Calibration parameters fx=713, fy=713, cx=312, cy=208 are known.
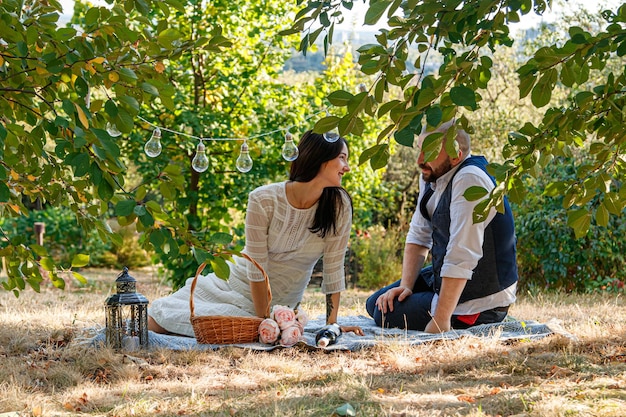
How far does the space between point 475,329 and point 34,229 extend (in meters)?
9.34

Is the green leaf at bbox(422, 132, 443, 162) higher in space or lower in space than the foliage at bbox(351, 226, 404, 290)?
higher

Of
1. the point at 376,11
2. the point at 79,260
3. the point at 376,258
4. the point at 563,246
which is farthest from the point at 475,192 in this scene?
the point at 376,258

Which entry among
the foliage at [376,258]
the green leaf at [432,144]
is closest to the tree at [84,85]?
the green leaf at [432,144]

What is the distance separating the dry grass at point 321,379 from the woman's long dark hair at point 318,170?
86 centimetres

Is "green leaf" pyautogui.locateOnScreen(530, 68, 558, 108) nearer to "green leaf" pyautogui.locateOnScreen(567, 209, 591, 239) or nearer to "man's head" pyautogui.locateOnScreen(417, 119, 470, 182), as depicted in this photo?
"green leaf" pyautogui.locateOnScreen(567, 209, 591, 239)

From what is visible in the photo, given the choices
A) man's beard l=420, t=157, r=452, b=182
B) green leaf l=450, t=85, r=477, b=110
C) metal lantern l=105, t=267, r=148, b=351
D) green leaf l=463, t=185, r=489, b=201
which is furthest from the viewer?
man's beard l=420, t=157, r=452, b=182

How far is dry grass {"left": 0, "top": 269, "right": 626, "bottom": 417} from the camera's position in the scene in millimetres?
2572

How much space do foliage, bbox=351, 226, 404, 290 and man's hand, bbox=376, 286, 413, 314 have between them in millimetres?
5430

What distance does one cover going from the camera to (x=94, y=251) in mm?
12102

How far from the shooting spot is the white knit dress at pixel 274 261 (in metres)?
4.32

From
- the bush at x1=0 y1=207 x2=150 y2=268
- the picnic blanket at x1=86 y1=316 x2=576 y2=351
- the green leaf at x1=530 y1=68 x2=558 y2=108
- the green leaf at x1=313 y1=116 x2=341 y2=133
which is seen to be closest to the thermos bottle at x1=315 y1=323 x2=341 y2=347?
the picnic blanket at x1=86 y1=316 x2=576 y2=351

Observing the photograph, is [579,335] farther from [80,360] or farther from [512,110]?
[512,110]

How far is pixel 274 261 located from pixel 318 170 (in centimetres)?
71

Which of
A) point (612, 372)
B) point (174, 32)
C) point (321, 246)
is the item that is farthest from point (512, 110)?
point (174, 32)
